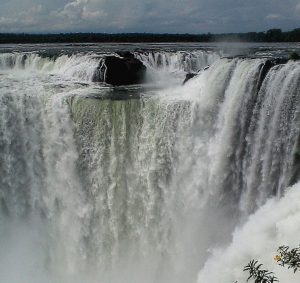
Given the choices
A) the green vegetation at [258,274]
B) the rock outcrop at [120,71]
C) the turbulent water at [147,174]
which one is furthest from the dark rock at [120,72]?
the green vegetation at [258,274]

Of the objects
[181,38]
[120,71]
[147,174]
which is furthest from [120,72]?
[181,38]

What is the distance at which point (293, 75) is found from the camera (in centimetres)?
891

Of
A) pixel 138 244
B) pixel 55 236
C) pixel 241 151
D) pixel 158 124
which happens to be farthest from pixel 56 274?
pixel 241 151

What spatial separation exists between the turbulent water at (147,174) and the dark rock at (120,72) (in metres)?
2.45

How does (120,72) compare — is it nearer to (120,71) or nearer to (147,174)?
(120,71)

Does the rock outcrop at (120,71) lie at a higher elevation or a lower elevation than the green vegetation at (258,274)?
higher

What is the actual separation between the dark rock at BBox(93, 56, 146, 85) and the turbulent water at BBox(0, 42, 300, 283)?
2.45m

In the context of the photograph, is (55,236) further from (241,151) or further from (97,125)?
(241,151)

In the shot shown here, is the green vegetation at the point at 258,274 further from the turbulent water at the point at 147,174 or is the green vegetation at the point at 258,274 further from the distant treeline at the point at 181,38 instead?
the distant treeline at the point at 181,38

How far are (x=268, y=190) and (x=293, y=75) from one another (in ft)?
7.02

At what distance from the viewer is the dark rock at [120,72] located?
16.0 metres

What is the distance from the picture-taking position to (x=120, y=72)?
16.3 meters

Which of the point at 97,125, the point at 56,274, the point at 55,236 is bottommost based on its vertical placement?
the point at 56,274

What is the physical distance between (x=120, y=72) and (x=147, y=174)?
19.9ft
